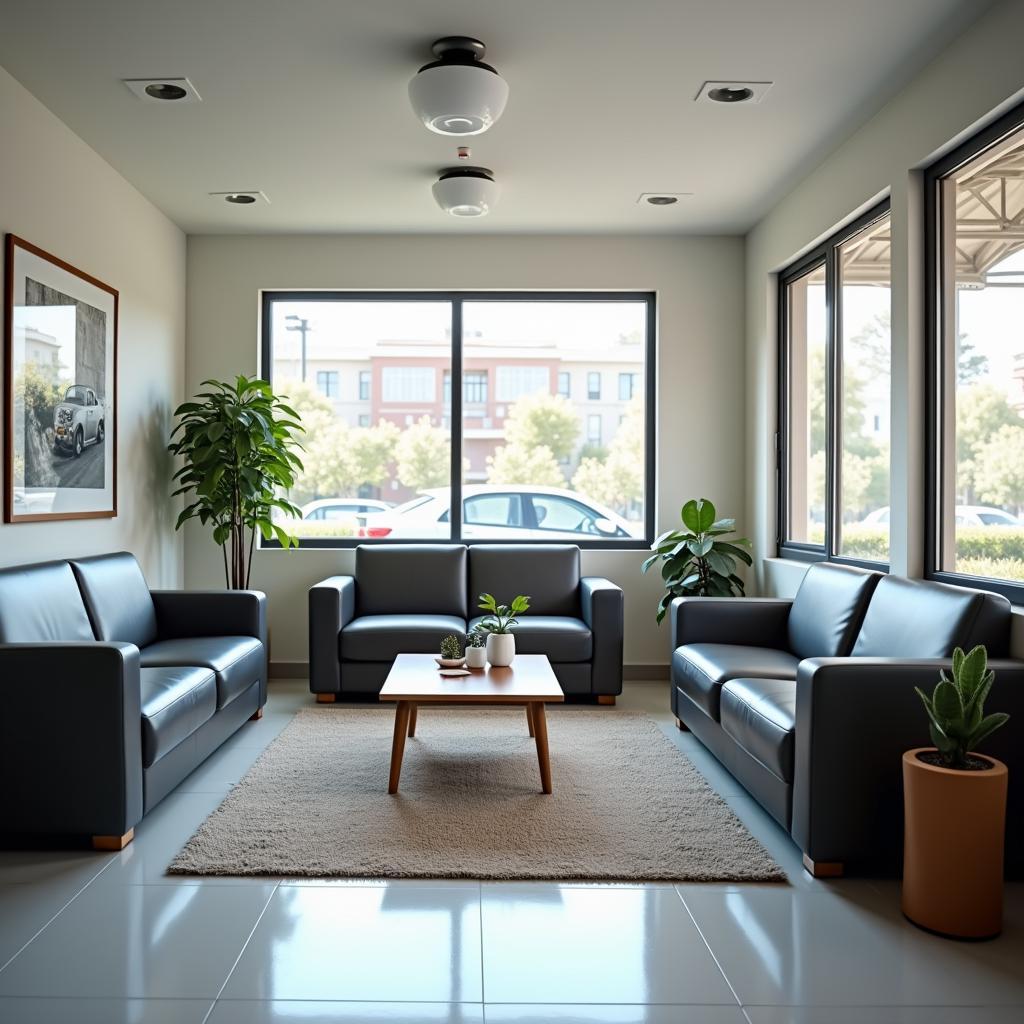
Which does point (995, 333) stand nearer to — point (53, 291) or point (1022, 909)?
point (1022, 909)

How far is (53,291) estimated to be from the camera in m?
4.27

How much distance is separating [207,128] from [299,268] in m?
1.90

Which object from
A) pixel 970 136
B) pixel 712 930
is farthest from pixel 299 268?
pixel 712 930

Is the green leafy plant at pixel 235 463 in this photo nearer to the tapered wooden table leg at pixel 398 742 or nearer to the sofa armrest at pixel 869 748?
the tapered wooden table leg at pixel 398 742

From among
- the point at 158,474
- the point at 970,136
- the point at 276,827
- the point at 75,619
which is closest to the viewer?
the point at 276,827

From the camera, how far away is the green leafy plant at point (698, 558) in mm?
5531

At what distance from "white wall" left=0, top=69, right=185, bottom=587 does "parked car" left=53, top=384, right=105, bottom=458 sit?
0.35 m

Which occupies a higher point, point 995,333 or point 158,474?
point 995,333

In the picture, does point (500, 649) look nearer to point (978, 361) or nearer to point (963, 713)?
point (963, 713)

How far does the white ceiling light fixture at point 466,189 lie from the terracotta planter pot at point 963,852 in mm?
3604

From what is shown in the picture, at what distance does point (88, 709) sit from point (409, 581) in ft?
9.57

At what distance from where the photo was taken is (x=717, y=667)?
161 inches

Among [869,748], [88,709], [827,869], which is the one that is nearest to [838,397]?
[869,748]

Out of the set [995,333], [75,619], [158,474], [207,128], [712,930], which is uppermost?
[207,128]
